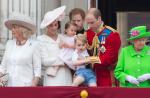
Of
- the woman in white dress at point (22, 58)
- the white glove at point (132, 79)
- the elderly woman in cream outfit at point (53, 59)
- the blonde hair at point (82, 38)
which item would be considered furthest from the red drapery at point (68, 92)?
the blonde hair at point (82, 38)

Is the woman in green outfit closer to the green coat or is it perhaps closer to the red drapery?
the green coat

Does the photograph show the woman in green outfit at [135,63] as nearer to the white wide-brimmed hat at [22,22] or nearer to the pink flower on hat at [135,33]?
the pink flower on hat at [135,33]

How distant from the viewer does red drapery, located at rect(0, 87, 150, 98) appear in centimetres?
889

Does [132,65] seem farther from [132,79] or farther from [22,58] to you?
[22,58]

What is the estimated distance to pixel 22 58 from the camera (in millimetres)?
9531

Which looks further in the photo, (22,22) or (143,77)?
(22,22)

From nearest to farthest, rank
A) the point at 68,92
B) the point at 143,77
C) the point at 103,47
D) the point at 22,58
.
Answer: the point at 68,92
the point at 143,77
the point at 22,58
the point at 103,47

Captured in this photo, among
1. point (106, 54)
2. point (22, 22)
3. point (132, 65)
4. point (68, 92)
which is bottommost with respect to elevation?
point (68, 92)

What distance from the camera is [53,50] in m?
9.80

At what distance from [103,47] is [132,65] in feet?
1.83

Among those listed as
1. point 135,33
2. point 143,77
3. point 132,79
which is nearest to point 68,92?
point 132,79

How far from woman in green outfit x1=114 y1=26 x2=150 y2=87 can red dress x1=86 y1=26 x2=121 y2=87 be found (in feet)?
0.71

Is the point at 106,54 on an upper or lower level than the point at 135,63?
upper

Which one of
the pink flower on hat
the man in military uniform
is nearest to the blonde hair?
the man in military uniform
